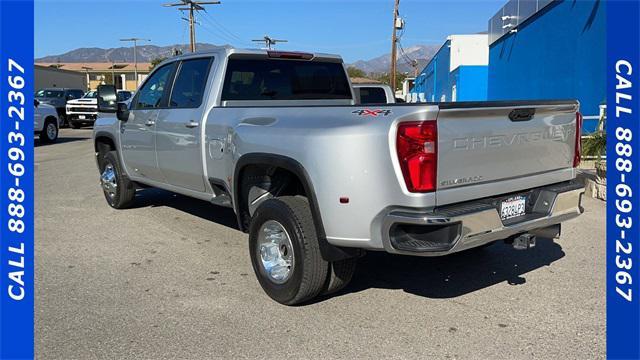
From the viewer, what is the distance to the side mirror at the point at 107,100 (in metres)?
6.92

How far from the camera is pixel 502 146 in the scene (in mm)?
3914

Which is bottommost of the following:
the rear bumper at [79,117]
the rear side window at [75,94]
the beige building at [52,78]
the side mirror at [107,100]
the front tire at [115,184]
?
the front tire at [115,184]

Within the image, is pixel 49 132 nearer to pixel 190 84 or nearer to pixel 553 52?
pixel 190 84

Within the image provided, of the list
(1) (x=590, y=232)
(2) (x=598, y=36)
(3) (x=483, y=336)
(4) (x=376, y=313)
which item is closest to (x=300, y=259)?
(4) (x=376, y=313)

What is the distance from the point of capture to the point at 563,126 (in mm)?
4438

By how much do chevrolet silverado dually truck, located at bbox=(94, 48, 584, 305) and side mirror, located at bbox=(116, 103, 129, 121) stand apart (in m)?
1.22

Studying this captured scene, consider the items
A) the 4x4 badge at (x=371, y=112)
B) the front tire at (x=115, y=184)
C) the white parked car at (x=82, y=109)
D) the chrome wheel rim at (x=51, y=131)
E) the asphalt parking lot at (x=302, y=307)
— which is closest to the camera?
the 4x4 badge at (x=371, y=112)

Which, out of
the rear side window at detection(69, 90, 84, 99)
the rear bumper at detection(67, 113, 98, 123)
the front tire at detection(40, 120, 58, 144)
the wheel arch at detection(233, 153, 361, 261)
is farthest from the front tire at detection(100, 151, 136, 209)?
the rear side window at detection(69, 90, 84, 99)

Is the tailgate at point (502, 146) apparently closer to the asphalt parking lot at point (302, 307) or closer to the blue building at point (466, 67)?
the asphalt parking lot at point (302, 307)

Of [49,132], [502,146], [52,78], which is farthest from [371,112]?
[52,78]

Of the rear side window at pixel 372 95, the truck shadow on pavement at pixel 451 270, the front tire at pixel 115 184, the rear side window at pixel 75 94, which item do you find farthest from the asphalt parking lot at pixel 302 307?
the rear side window at pixel 75 94

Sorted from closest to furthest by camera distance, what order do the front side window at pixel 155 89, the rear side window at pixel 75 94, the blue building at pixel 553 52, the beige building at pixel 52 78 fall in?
the front side window at pixel 155 89
the blue building at pixel 553 52
the rear side window at pixel 75 94
the beige building at pixel 52 78

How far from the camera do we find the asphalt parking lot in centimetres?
367

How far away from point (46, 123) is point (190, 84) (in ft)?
48.1
